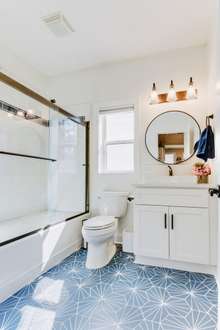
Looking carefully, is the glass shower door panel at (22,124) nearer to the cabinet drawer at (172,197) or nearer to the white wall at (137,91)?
the white wall at (137,91)

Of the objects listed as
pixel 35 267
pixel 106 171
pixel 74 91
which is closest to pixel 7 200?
pixel 35 267

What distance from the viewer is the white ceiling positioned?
2.07 m

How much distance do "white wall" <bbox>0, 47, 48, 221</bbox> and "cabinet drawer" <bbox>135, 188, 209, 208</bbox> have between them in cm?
150

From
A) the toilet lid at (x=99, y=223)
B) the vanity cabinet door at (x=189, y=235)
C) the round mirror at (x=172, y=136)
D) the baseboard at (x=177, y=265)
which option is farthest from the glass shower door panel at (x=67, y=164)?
the vanity cabinet door at (x=189, y=235)

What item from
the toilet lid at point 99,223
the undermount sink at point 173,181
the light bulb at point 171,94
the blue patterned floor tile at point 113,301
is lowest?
the blue patterned floor tile at point 113,301

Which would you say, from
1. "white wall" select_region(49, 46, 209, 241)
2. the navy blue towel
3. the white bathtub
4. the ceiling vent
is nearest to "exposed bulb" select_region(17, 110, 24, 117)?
"white wall" select_region(49, 46, 209, 241)

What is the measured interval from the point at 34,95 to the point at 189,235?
90.9 inches

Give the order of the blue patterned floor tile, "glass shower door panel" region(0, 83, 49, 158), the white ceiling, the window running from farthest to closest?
the window → "glass shower door panel" region(0, 83, 49, 158) → the white ceiling → the blue patterned floor tile

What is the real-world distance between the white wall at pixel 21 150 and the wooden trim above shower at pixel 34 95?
0.33 feet

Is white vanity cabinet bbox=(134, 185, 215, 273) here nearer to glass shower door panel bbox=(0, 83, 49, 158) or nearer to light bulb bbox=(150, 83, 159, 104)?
light bulb bbox=(150, 83, 159, 104)

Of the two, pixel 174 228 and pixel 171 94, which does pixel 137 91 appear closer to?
pixel 171 94

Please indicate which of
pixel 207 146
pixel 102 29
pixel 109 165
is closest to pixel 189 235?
pixel 207 146

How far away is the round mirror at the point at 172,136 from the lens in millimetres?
2660

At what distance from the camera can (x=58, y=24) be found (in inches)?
89.0
